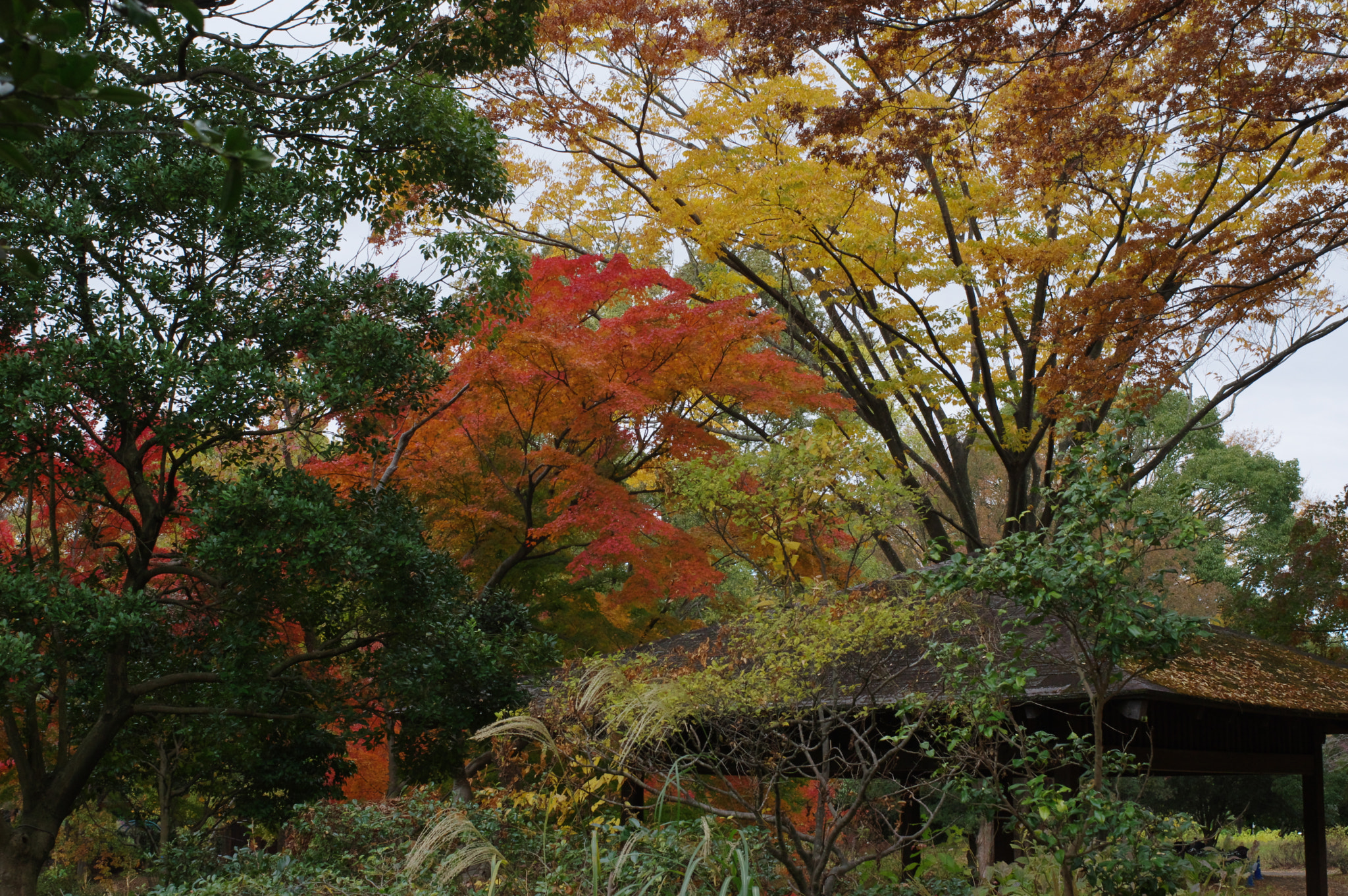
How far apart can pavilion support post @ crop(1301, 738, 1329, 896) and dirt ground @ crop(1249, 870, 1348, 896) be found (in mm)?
6514

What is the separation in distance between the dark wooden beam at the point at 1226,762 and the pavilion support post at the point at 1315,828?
69 mm

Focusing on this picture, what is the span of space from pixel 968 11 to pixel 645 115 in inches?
157

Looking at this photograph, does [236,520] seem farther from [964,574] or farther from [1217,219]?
[1217,219]

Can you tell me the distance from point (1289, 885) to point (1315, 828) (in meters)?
9.53

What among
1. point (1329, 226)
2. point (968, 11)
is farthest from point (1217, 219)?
point (968, 11)

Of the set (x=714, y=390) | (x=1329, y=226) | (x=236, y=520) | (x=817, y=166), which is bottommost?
(x=236, y=520)

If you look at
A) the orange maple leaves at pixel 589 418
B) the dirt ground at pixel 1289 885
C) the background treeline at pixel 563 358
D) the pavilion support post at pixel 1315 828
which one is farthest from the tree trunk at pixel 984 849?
the dirt ground at pixel 1289 885

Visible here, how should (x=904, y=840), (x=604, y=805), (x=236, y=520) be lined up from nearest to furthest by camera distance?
(x=904, y=840)
(x=604, y=805)
(x=236, y=520)

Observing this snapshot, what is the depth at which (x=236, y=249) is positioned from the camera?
6730 millimetres

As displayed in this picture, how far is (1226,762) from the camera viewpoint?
317 inches

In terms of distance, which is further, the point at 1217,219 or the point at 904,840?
the point at 1217,219

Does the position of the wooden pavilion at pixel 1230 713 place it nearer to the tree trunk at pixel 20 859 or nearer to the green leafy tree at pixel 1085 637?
the green leafy tree at pixel 1085 637

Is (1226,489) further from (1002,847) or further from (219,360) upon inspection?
(219,360)

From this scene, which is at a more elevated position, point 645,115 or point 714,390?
point 645,115
